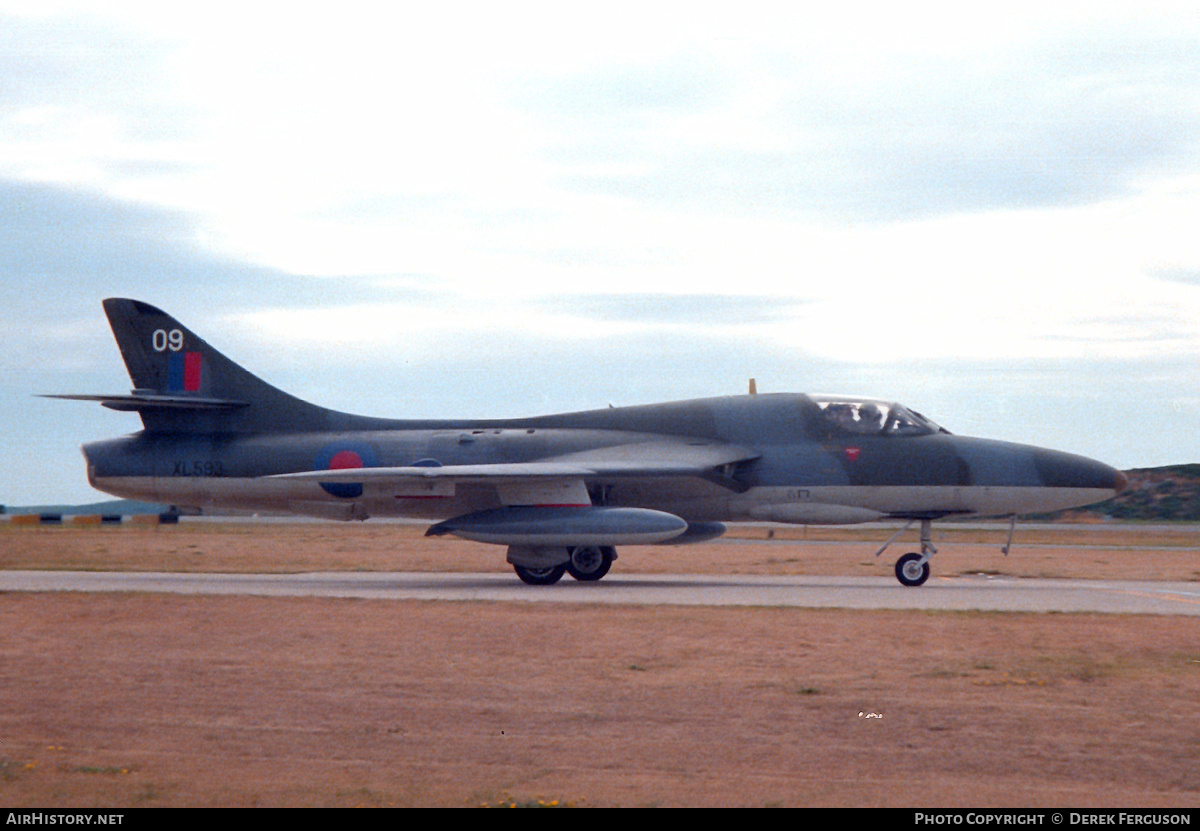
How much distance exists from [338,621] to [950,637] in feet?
22.3

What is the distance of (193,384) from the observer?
22609mm

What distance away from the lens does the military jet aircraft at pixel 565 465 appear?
65.1ft

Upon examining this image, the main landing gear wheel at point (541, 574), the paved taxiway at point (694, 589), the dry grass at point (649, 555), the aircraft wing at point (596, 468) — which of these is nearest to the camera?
the paved taxiway at point (694, 589)

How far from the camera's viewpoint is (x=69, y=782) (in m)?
7.14

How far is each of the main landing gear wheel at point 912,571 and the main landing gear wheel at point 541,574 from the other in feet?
18.1

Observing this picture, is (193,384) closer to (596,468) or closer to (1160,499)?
(596,468)

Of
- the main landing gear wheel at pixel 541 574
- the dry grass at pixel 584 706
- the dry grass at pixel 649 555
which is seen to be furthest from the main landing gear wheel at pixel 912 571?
the main landing gear wheel at pixel 541 574

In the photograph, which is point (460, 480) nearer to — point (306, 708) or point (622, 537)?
point (622, 537)

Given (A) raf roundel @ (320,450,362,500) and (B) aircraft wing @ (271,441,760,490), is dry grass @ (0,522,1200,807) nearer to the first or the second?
(B) aircraft wing @ (271,441,760,490)

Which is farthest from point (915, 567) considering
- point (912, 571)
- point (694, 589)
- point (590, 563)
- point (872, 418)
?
point (590, 563)

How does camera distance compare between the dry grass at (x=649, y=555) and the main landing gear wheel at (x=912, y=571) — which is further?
the dry grass at (x=649, y=555)

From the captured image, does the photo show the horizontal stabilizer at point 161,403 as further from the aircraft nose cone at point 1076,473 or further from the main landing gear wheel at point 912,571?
the aircraft nose cone at point 1076,473

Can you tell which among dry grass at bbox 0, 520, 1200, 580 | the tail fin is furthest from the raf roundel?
dry grass at bbox 0, 520, 1200, 580
